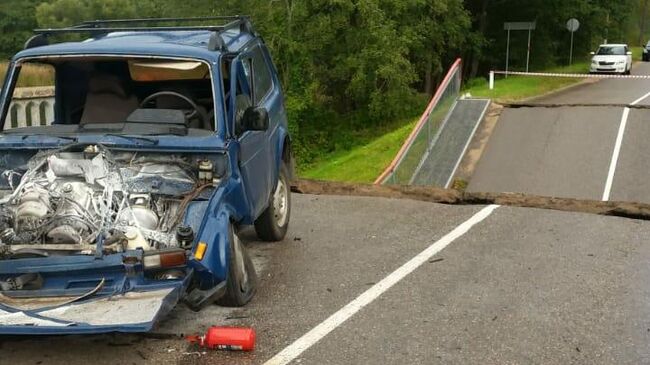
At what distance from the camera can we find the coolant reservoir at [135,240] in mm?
4703

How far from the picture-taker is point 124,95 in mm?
6473

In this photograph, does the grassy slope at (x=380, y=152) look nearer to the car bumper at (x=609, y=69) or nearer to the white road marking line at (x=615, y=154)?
the white road marking line at (x=615, y=154)

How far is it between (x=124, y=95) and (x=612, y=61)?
33.3 meters

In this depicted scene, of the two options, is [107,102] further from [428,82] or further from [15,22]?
[15,22]

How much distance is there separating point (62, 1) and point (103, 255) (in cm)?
7222

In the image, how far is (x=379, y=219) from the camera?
8.81 metres

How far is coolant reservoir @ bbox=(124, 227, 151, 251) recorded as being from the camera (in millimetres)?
4703

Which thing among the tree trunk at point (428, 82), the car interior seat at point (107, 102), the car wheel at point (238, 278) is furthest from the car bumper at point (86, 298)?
the tree trunk at point (428, 82)

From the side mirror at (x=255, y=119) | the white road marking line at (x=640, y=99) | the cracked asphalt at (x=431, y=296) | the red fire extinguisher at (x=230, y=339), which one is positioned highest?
the side mirror at (x=255, y=119)

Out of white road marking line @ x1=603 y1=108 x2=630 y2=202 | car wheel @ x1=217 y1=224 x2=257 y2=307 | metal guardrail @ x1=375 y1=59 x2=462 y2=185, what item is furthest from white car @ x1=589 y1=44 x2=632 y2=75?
car wheel @ x1=217 y1=224 x2=257 y2=307

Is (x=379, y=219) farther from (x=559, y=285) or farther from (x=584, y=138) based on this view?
(x=584, y=138)

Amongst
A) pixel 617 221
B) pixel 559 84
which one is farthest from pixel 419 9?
pixel 617 221

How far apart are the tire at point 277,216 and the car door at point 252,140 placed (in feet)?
1.30

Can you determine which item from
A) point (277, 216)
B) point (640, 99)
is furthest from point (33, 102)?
point (640, 99)
